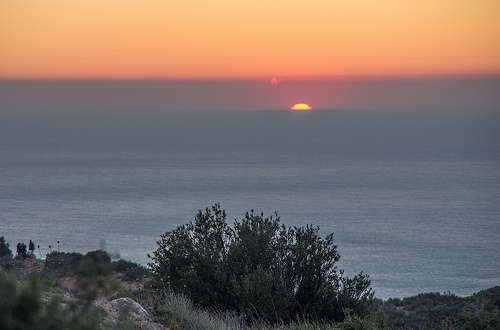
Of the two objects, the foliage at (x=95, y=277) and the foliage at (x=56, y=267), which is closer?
the foliage at (x=95, y=277)

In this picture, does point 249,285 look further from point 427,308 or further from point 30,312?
point 427,308

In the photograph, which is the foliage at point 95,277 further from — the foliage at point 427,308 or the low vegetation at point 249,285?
the foliage at point 427,308

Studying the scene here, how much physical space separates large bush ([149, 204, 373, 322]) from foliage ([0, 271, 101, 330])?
6.59m

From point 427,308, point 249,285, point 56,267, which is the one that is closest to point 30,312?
point 249,285

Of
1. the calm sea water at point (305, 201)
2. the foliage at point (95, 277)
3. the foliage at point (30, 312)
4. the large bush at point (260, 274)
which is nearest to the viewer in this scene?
the foliage at point (95, 277)

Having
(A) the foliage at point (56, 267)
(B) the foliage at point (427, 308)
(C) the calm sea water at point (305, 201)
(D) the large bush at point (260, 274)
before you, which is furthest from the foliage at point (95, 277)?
(C) the calm sea water at point (305, 201)

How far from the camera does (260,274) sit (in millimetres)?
9297

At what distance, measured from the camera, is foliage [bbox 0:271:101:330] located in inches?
97.1

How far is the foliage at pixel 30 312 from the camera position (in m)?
2.47

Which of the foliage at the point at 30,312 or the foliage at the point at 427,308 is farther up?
the foliage at the point at 30,312

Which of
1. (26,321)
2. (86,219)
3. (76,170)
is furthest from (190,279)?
(76,170)

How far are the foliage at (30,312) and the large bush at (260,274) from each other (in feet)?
21.6

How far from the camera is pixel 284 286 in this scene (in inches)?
380

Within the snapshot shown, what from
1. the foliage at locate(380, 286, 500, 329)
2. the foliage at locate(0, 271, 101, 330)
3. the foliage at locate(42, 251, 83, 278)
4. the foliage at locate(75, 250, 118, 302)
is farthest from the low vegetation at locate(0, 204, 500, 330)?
the foliage at locate(75, 250, 118, 302)
